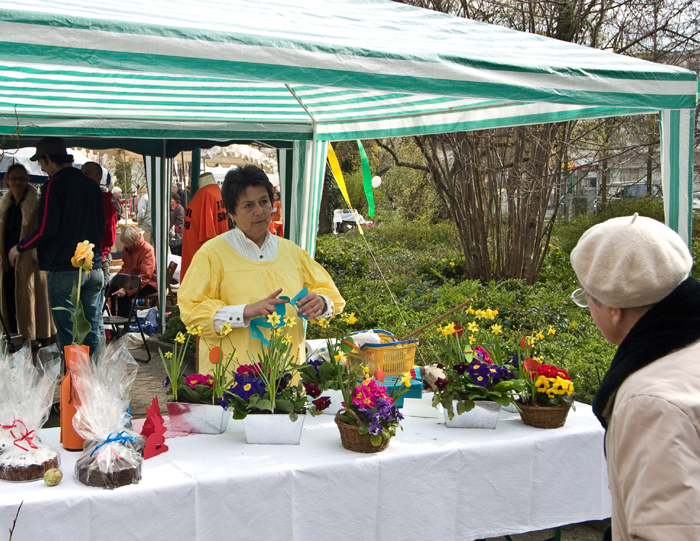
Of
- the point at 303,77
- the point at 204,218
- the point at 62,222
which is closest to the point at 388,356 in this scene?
the point at 303,77

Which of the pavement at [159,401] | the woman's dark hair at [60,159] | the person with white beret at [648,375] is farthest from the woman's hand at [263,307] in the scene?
the woman's dark hair at [60,159]

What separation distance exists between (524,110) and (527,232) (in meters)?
4.05

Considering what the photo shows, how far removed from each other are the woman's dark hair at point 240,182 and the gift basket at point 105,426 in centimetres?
119

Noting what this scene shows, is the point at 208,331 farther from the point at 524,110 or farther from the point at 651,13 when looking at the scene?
the point at 651,13

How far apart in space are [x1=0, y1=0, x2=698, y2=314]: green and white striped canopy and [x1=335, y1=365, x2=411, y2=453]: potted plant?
4.00 ft

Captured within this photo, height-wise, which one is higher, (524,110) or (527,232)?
(524,110)

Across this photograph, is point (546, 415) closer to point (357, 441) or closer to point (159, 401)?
point (357, 441)

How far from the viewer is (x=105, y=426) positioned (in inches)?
80.7

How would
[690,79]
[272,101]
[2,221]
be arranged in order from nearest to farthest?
[690,79], [272,101], [2,221]

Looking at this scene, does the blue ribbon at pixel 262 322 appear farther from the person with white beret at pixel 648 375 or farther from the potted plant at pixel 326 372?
the person with white beret at pixel 648 375

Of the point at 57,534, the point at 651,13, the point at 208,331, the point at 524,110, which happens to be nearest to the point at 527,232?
the point at 651,13

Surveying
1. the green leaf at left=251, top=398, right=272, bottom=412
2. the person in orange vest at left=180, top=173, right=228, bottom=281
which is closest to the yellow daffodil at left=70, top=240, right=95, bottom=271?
the green leaf at left=251, top=398, right=272, bottom=412

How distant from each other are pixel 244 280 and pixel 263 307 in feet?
0.89

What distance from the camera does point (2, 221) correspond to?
18.9 feet
